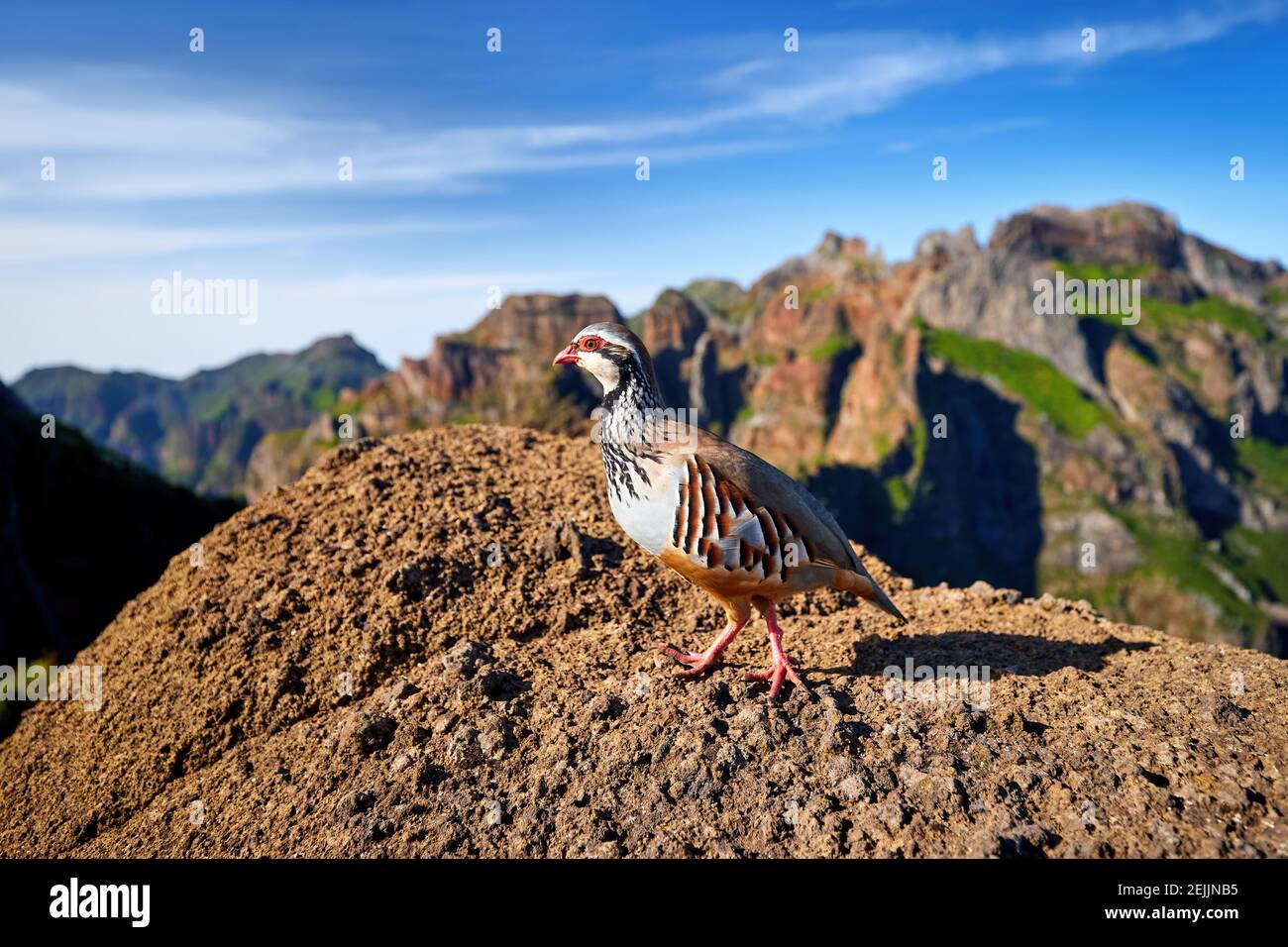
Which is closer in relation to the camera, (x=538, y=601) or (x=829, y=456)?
(x=538, y=601)

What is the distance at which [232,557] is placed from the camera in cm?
894

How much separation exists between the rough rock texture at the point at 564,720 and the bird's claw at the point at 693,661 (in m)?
0.18

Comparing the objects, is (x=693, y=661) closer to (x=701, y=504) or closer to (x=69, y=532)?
(x=701, y=504)

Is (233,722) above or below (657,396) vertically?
below

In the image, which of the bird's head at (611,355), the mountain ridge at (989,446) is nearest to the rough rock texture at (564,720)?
the bird's head at (611,355)

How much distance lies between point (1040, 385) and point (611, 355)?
689 feet

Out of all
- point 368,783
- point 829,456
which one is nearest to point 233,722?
point 368,783

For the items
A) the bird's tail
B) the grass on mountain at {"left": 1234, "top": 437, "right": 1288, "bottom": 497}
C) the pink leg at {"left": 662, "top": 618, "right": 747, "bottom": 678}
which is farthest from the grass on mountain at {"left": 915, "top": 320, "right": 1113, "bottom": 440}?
the pink leg at {"left": 662, "top": 618, "right": 747, "bottom": 678}

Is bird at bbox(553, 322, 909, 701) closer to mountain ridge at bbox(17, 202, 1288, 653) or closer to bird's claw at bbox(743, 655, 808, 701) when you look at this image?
bird's claw at bbox(743, 655, 808, 701)

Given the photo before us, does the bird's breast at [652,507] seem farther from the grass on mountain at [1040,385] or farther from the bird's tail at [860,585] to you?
the grass on mountain at [1040,385]

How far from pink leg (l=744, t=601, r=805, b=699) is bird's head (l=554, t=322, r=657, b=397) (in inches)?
88.9

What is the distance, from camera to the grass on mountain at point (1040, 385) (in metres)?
186

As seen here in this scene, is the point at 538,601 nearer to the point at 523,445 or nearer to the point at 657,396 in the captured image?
the point at 657,396

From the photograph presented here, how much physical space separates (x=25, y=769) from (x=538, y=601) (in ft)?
16.6
